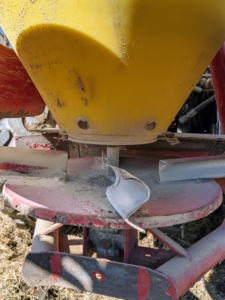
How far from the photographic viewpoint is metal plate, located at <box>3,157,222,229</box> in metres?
1.00

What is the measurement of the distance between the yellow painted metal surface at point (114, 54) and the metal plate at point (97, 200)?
225mm

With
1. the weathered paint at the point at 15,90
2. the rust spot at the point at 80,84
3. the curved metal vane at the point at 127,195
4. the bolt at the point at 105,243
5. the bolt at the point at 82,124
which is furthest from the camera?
the weathered paint at the point at 15,90

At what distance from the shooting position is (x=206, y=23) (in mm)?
1043

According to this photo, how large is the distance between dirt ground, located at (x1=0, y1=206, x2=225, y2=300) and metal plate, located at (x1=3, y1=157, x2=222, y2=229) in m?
0.85

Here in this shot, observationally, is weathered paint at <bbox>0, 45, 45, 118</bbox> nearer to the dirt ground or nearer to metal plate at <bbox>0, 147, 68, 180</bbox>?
metal plate at <bbox>0, 147, 68, 180</bbox>

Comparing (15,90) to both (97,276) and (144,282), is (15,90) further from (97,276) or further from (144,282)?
(144,282)

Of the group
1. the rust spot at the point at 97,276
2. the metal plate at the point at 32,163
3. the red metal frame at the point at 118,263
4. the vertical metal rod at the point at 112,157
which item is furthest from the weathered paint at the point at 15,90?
the rust spot at the point at 97,276

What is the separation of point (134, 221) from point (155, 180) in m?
0.44

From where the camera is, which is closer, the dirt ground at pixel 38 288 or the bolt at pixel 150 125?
the bolt at pixel 150 125

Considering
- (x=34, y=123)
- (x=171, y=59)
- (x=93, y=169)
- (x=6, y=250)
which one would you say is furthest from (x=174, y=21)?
(x=6, y=250)

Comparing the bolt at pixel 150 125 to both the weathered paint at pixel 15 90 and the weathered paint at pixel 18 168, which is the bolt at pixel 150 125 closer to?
the weathered paint at pixel 18 168

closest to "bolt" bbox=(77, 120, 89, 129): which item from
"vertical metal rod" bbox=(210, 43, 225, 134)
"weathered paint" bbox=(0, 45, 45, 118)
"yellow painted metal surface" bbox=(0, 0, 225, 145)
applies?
"yellow painted metal surface" bbox=(0, 0, 225, 145)

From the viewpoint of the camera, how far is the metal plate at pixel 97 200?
100 centimetres

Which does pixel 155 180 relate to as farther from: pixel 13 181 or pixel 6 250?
pixel 6 250
